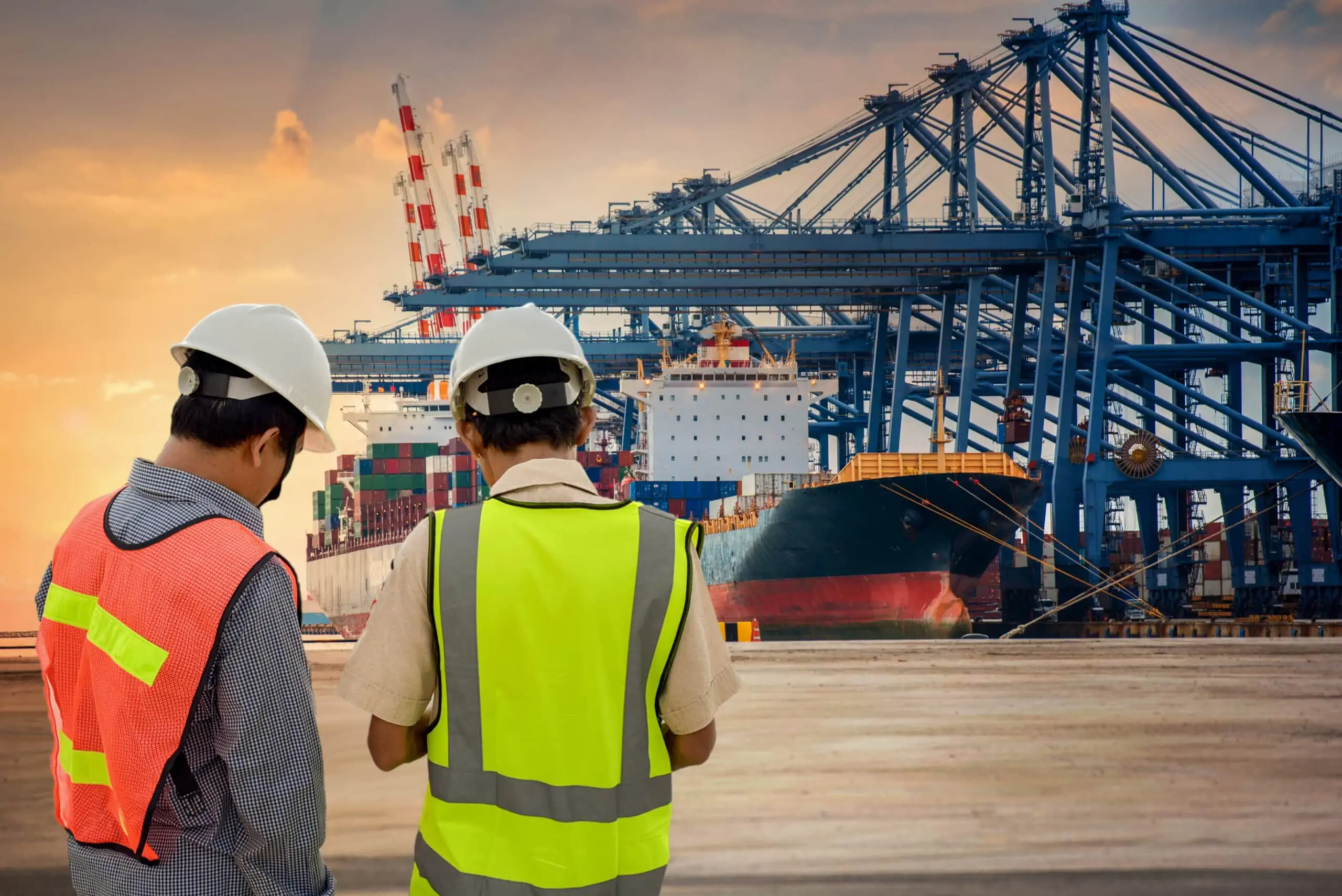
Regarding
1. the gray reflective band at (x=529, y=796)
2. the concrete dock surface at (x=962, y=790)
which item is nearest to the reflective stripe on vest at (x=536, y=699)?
the gray reflective band at (x=529, y=796)

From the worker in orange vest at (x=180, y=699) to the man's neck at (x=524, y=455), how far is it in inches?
17.2

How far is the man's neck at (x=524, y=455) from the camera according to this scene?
7.63ft

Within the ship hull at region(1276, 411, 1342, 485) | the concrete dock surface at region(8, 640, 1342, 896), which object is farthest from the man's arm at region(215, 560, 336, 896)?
the ship hull at region(1276, 411, 1342, 485)

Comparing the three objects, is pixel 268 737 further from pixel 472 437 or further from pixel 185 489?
pixel 472 437

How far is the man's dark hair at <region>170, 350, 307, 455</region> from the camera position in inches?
87.0

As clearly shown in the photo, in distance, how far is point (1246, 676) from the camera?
349 inches

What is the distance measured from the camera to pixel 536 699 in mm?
2076

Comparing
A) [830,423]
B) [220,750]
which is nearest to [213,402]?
[220,750]

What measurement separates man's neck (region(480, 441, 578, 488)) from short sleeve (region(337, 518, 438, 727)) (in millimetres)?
244

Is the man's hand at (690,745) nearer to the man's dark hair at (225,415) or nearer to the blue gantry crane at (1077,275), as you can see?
the man's dark hair at (225,415)

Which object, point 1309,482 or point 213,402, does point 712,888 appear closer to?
point 213,402

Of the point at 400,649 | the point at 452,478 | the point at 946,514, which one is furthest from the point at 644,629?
the point at 452,478

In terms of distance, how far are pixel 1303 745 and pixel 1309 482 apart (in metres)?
28.8

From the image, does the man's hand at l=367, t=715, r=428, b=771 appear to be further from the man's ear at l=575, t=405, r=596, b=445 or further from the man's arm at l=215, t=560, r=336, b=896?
the man's ear at l=575, t=405, r=596, b=445
